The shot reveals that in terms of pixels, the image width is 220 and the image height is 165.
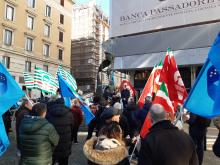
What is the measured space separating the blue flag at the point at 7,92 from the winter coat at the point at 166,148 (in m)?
2.52

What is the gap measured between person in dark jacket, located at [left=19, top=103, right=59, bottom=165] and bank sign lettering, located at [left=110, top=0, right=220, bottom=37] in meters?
20.0

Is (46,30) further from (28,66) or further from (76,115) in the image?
(76,115)

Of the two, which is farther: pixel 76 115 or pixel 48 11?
pixel 48 11

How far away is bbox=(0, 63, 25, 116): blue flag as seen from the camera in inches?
183

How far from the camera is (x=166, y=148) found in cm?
299

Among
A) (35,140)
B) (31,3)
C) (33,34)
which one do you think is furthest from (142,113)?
(31,3)

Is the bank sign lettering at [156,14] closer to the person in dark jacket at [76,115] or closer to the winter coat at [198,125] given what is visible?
the person in dark jacket at [76,115]

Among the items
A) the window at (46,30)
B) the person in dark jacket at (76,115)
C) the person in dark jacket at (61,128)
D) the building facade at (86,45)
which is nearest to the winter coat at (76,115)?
the person in dark jacket at (76,115)

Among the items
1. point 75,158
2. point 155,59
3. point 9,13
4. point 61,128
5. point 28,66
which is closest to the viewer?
point 61,128

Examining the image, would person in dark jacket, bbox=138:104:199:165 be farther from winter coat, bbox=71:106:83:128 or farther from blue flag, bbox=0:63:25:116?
winter coat, bbox=71:106:83:128

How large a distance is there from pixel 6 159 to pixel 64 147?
8.87ft

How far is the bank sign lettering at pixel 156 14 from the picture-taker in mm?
22314

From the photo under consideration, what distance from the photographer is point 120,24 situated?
89.5 feet

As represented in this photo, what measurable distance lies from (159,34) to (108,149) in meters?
22.4
